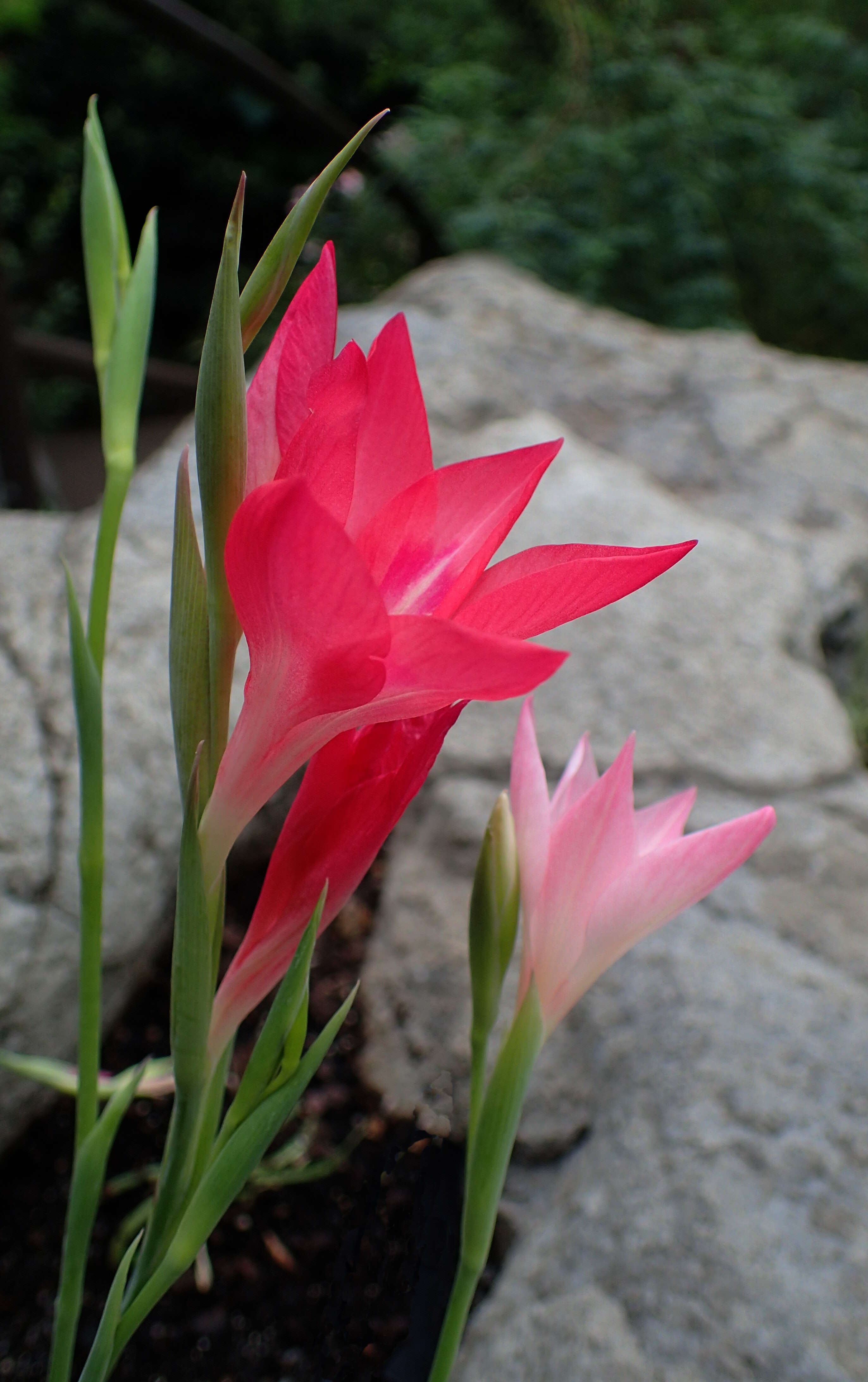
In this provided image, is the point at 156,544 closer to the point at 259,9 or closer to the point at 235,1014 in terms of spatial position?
the point at 235,1014

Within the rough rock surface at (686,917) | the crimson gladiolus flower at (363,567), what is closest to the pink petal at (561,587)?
the crimson gladiolus flower at (363,567)

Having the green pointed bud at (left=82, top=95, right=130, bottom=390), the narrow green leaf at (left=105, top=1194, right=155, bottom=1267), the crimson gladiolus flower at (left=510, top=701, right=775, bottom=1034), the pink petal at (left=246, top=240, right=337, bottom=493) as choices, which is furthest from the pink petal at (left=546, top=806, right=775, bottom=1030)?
the narrow green leaf at (left=105, top=1194, right=155, bottom=1267)

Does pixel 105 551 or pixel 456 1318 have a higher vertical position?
pixel 105 551

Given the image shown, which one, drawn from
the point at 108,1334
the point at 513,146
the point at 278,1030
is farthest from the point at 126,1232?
the point at 513,146

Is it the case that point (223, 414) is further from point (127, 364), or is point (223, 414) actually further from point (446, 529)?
point (127, 364)

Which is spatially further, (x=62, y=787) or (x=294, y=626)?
(x=62, y=787)

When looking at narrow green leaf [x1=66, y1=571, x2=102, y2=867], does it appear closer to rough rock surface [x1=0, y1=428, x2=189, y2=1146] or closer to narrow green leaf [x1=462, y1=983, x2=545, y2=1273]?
narrow green leaf [x1=462, y1=983, x2=545, y2=1273]

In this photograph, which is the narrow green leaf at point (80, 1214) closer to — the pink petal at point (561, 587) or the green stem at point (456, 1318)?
the green stem at point (456, 1318)
